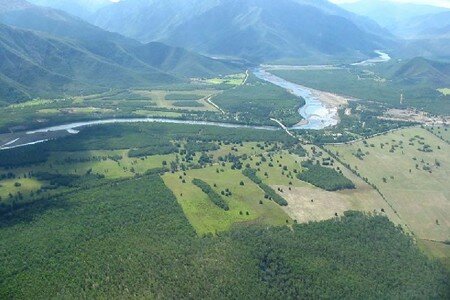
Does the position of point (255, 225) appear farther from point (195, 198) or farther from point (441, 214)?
point (441, 214)

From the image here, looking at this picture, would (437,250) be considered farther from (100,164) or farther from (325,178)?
(100,164)

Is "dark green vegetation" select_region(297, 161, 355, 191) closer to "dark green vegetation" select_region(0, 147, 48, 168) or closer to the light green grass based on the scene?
the light green grass

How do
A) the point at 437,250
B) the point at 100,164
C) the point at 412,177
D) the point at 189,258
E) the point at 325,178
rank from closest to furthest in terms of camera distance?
the point at 189,258 → the point at 437,250 → the point at 325,178 → the point at 412,177 → the point at 100,164

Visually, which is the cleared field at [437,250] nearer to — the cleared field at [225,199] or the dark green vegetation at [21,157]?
the cleared field at [225,199]

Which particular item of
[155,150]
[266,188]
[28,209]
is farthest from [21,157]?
[266,188]

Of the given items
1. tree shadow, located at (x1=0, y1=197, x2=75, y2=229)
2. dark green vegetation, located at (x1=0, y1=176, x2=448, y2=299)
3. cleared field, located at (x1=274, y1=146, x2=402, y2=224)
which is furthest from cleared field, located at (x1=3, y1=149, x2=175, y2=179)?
cleared field, located at (x1=274, y1=146, x2=402, y2=224)

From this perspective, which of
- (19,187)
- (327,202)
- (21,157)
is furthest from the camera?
(21,157)

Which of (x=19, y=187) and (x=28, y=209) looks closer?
(x=28, y=209)
